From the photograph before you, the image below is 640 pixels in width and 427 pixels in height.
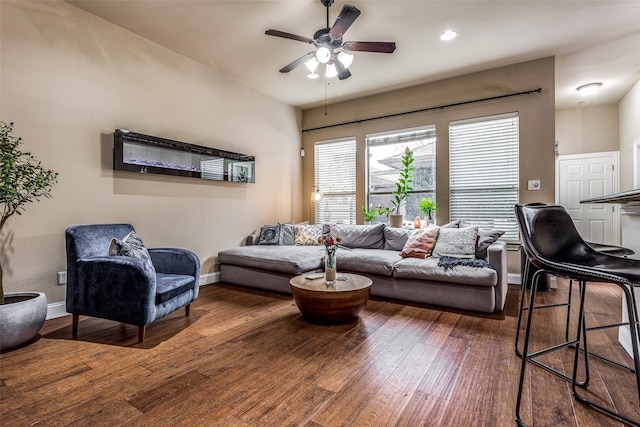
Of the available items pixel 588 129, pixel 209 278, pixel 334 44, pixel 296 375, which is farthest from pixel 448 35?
pixel 588 129

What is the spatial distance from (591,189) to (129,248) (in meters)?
7.57

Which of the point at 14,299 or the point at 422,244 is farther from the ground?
the point at 422,244

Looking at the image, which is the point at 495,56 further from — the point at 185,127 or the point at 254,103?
the point at 185,127

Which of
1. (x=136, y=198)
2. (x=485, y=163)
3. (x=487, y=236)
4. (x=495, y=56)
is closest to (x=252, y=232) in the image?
(x=136, y=198)

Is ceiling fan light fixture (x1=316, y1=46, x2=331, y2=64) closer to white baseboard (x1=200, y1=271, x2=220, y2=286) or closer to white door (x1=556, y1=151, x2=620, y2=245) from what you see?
white baseboard (x1=200, y1=271, x2=220, y2=286)

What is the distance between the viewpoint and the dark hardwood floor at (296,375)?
1547 mm

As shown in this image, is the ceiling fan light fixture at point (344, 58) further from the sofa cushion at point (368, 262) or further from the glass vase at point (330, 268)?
the sofa cushion at point (368, 262)

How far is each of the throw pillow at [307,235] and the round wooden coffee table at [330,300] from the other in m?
1.88

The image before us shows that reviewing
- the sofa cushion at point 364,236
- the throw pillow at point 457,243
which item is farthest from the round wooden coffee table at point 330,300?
the sofa cushion at point 364,236

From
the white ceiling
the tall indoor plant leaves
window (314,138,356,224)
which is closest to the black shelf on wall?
the tall indoor plant leaves

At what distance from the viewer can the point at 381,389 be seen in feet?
5.82

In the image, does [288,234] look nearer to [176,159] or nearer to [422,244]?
[176,159]

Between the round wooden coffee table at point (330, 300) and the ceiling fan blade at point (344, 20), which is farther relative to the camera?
the round wooden coffee table at point (330, 300)

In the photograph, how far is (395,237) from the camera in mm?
4363
